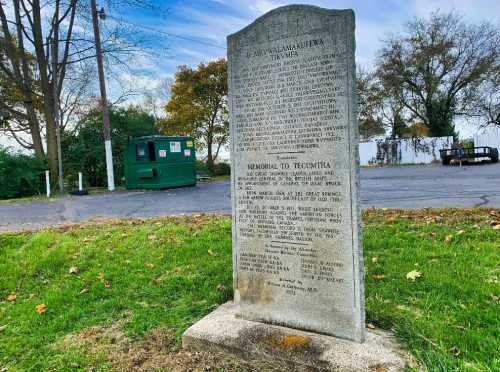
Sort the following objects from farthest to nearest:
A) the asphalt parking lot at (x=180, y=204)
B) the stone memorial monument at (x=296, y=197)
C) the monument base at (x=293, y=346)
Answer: the asphalt parking lot at (x=180, y=204), the stone memorial monument at (x=296, y=197), the monument base at (x=293, y=346)

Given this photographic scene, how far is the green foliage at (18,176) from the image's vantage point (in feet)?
45.1

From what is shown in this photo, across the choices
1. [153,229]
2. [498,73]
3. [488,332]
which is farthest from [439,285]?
[498,73]

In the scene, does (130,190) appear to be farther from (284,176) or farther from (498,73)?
(498,73)

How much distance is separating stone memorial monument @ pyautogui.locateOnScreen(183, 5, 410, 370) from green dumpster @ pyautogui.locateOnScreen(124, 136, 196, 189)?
10.9m

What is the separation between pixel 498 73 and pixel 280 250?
2633 centimetres

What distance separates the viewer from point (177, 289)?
4.15 m

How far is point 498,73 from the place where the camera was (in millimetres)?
23797

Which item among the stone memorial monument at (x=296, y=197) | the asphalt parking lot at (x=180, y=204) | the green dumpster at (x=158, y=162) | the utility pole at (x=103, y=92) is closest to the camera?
the stone memorial monument at (x=296, y=197)

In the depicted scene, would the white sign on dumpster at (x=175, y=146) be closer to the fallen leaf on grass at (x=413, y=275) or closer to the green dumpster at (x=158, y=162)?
the green dumpster at (x=158, y=162)

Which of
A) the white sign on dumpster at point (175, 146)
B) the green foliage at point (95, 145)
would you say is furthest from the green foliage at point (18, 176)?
the white sign on dumpster at point (175, 146)

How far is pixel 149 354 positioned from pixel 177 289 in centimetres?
120

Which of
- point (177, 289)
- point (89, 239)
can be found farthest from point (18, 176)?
point (177, 289)

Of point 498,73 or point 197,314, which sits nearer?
point 197,314

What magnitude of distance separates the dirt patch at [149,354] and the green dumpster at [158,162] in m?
10.6
